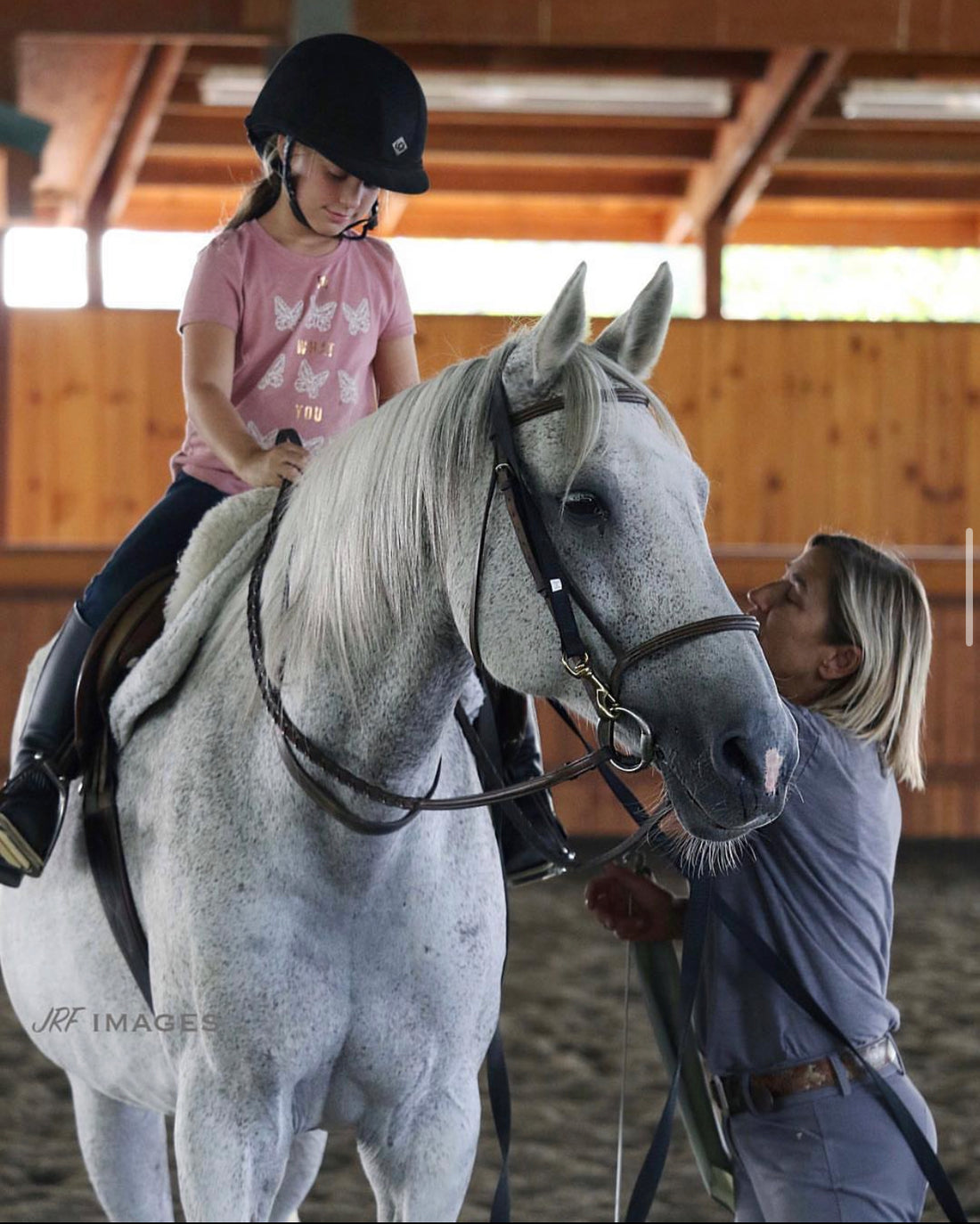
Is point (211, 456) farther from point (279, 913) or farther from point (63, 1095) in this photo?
point (63, 1095)

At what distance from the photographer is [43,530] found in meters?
7.59

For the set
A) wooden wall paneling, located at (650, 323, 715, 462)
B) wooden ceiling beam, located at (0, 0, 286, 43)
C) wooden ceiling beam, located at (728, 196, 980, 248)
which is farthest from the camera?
wooden ceiling beam, located at (728, 196, 980, 248)

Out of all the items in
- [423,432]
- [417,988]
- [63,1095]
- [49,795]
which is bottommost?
[63,1095]

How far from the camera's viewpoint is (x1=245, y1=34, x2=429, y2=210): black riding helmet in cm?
181

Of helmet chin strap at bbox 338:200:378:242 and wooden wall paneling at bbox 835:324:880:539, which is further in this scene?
wooden wall paneling at bbox 835:324:880:539

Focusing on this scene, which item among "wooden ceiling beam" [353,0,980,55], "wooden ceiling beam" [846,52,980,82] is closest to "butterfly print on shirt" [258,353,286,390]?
"wooden ceiling beam" [353,0,980,55]

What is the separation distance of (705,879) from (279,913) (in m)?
0.54

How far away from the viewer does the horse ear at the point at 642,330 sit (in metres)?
1.53

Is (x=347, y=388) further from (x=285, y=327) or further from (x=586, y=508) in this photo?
(x=586, y=508)

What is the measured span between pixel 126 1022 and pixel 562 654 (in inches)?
32.8

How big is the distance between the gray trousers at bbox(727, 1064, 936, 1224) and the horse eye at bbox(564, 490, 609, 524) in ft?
3.16

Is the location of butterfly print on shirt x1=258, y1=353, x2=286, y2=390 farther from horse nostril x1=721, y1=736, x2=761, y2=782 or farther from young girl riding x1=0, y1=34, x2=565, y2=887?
horse nostril x1=721, y1=736, x2=761, y2=782

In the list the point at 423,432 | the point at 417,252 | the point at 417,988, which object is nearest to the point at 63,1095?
the point at 417,988

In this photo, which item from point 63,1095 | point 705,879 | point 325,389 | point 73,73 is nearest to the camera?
point 705,879
